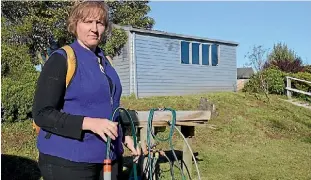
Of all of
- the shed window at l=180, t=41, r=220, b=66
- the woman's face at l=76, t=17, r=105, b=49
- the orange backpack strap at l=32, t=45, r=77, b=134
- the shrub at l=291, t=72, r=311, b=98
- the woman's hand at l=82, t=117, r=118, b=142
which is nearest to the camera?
the woman's hand at l=82, t=117, r=118, b=142

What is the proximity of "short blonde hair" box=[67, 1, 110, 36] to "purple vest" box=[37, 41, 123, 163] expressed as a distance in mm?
102

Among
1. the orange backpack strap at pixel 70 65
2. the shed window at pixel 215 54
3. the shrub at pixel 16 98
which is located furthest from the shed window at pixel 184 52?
the orange backpack strap at pixel 70 65

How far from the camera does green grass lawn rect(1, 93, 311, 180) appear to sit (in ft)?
20.6

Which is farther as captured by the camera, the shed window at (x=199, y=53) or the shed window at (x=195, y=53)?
the shed window at (x=195, y=53)

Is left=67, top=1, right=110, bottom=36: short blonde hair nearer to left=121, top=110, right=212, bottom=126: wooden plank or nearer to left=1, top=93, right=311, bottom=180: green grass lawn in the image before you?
left=121, top=110, right=212, bottom=126: wooden plank

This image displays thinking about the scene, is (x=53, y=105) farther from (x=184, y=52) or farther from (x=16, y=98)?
(x=184, y=52)

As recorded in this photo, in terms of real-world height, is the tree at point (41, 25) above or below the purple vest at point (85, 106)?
above

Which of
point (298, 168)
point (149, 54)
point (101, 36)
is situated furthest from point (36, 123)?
point (149, 54)

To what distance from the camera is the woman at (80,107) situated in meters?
1.73

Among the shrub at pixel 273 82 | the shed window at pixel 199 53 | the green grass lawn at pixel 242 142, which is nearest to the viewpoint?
the green grass lawn at pixel 242 142

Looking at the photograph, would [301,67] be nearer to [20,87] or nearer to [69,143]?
[20,87]

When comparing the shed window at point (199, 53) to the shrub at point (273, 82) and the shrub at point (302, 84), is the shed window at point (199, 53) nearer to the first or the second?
the shrub at point (273, 82)

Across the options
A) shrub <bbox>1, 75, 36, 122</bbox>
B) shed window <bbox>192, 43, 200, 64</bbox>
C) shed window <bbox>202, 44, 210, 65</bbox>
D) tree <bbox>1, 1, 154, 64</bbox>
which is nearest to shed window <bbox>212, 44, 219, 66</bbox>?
shed window <bbox>202, 44, 210, 65</bbox>

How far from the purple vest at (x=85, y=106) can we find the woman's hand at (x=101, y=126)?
0.10 metres
